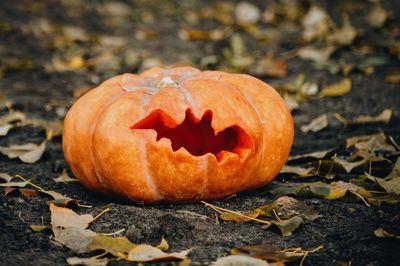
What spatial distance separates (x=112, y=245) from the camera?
1973 millimetres

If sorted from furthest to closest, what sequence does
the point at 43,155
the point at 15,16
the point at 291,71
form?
the point at 15,16 < the point at 291,71 < the point at 43,155

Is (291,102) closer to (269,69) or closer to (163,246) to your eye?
(269,69)

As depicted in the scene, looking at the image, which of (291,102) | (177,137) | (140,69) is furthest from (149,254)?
(140,69)

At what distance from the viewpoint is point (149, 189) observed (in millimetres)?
2322

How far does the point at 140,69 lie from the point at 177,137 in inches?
102

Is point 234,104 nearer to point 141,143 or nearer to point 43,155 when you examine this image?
point 141,143

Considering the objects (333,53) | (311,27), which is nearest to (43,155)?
(333,53)

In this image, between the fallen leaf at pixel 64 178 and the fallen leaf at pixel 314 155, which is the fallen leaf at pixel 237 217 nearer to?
the fallen leaf at pixel 314 155

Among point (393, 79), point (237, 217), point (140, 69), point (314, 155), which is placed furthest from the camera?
point (140, 69)

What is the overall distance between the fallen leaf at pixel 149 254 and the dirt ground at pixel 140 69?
5cm

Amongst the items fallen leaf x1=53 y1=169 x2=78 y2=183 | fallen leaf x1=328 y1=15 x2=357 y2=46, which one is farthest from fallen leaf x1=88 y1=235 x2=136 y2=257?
fallen leaf x1=328 y1=15 x2=357 y2=46

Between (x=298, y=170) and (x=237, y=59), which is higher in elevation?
(x=237, y=59)

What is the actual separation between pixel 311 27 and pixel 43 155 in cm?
392

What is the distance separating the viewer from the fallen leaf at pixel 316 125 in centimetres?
353
